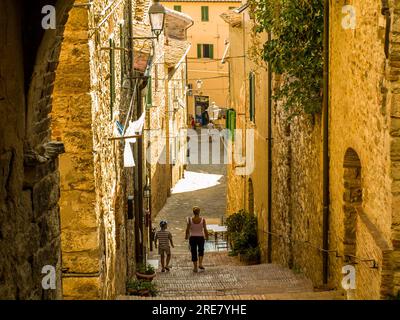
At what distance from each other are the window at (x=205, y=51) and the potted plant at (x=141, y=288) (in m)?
38.8

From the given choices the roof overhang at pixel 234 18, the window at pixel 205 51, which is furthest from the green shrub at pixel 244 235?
the window at pixel 205 51

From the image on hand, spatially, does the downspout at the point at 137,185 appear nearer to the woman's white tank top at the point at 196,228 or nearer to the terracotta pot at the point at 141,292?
the woman's white tank top at the point at 196,228

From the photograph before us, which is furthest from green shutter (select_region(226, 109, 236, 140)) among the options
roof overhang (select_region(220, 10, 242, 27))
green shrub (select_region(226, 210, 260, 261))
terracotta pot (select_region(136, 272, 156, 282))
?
terracotta pot (select_region(136, 272, 156, 282))

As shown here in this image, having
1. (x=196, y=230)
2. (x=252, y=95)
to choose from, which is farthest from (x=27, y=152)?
(x=252, y=95)

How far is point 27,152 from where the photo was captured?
4.78 meters

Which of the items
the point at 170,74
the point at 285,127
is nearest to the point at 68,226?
the point at 285,127

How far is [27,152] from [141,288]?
7481mm

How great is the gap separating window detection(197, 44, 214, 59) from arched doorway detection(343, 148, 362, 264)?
41.5m

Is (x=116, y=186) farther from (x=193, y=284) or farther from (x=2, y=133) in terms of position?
(x=2, y=133)

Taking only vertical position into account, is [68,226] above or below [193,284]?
above

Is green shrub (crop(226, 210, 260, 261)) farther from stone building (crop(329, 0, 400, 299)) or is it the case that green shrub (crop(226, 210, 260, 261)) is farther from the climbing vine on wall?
stone building (crop(329, 0, 400, 299))

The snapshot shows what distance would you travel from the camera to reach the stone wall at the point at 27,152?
4253 millimetres

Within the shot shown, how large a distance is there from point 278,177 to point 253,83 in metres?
4.29
